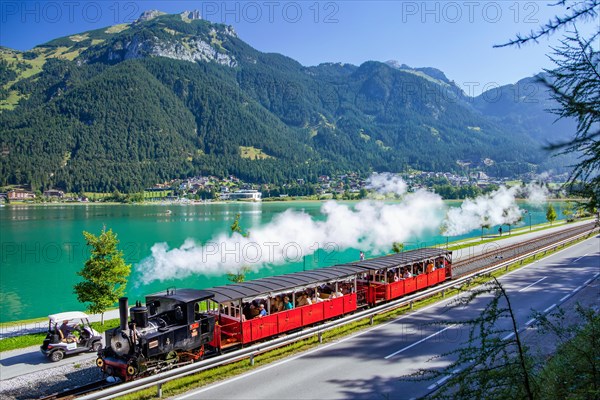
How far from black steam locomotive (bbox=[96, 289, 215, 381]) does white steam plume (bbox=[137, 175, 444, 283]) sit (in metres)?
29.9

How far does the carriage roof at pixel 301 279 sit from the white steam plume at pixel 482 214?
53.8 metres

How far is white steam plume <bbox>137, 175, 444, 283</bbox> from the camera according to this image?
49031mm

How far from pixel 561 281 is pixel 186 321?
2431 centimetres

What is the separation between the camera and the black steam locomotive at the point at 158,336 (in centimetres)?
1307

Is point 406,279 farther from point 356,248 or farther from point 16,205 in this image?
point 16,205

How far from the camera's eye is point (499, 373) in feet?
16.3

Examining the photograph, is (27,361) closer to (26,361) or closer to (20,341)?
(26,361)

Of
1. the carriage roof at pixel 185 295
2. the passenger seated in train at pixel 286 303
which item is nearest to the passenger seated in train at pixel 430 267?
the passenger seated in train at pixel 286 303

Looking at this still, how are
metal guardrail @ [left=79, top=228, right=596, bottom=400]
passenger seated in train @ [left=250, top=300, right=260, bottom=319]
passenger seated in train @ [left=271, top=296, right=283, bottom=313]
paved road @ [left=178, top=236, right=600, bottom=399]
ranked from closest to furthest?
1. metal guardrail @ [left=79, top=228, right=596, bottom=400]
2. paved road @ [left=178, top=236, right=600, bottom=399]
3. passenger seated in train @ [left=250, top=300, right=260, bottom=319]
4. passenger seated in train @ [left=271, top=296, right=283, bottom=313]

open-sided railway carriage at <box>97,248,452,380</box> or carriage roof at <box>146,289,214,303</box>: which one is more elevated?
carriage roof at <box>146,289,214,303</box>

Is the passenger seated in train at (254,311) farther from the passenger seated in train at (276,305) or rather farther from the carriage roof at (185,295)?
the carriage roof at (185,295)

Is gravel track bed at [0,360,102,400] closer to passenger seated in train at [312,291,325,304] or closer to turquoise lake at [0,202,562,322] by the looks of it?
passenger seated in train at [312,291,325,304]

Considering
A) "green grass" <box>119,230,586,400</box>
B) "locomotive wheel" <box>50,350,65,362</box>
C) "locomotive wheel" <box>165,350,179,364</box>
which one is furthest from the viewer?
"locomotive wheel" <box>50,350,65,362</box>

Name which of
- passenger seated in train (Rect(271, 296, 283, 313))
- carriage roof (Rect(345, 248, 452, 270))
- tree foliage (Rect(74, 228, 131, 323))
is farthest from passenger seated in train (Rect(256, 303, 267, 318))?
tree foliage (Rect(74, 228, 131, 323))
